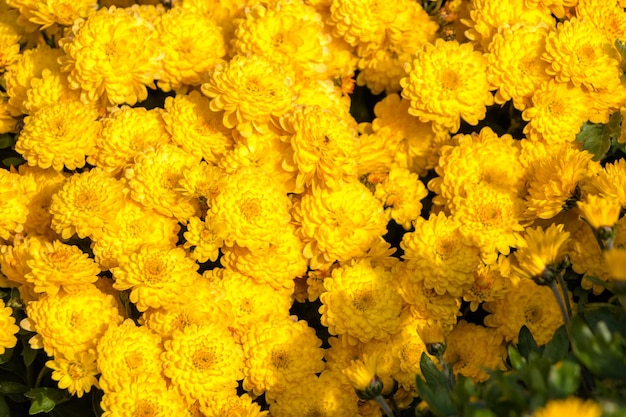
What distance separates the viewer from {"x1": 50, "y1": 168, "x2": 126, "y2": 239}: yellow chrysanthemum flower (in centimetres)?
231

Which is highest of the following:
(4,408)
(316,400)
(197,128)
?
(197,128)

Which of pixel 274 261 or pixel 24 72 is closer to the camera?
pixel 274 261

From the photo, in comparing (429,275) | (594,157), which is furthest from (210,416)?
(594,157)

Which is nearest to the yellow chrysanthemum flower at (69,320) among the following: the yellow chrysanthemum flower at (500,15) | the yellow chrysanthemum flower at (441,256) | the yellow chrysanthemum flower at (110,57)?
the yellow chrysanthemum flower at (110,57)

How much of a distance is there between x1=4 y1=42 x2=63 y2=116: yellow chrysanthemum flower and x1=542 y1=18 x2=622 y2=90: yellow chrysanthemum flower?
153 centimetres

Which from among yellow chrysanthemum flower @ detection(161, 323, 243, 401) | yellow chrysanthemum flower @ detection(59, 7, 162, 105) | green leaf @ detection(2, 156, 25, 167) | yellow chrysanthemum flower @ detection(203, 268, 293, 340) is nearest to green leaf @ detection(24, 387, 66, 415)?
yellow chrysanthemum flower @ detection(161, 323, 243, 401)

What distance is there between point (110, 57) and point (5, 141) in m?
0.49

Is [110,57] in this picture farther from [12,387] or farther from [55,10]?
[12,387]

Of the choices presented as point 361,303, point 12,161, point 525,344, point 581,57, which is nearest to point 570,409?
point 525,344

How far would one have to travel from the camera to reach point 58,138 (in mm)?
2447

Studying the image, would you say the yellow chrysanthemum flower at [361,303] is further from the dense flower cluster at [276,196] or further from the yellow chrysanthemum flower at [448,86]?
the yellow chrysanthemum flower at [448,86]

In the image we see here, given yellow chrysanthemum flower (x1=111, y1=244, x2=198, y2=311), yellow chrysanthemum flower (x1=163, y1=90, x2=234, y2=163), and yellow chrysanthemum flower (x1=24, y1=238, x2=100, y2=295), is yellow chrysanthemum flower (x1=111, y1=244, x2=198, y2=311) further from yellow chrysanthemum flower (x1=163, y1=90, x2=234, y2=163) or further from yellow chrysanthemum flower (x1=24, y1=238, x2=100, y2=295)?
yellow chrysanthemum flower (x1=163, y1=90, x2=234, y2=163)

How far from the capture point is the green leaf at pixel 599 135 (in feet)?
8.48

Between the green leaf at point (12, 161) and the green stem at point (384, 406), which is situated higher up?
the green stem at point (384, 406)
